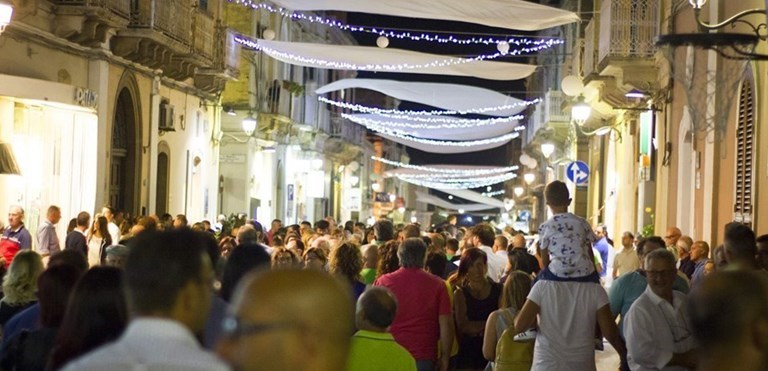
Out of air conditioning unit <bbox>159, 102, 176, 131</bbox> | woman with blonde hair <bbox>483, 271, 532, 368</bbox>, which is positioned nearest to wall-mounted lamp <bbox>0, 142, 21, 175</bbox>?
air conditioning unit <bbox>159, 102, 176, 131</bbox>

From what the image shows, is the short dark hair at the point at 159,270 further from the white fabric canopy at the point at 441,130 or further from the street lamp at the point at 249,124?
the white fabric canopy at the point at 441,130

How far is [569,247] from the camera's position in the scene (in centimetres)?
894

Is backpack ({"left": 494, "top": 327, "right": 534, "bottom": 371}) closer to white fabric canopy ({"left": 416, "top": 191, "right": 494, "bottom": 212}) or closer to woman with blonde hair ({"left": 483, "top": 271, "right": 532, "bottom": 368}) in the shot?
woman with blonde hair ({"left": 483, "top": 271, "right": 532, "bottom": 368})

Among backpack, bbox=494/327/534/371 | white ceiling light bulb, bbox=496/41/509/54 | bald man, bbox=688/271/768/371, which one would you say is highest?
white ceiling light bulb, bbox=496/41/509/54

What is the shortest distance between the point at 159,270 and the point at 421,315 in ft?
22.8

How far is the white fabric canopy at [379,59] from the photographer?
89.4 feet

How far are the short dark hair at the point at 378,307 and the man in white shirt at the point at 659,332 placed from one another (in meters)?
1.39

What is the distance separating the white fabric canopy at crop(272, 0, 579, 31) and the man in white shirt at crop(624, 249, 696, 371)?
1457cm

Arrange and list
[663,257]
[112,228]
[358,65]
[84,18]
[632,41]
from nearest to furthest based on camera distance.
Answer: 1. [663,257]
2. [112,228]
3. [84,18]
4. [632,41]
5. [358,65]

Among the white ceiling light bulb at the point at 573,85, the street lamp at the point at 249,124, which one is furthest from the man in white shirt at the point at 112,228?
the street lamp at the point at 249,124

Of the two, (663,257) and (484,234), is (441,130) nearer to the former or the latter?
(484,234)

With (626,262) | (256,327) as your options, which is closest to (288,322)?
(256,327)

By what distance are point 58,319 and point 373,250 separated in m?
6.68

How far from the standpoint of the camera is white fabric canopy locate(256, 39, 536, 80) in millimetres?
27234
